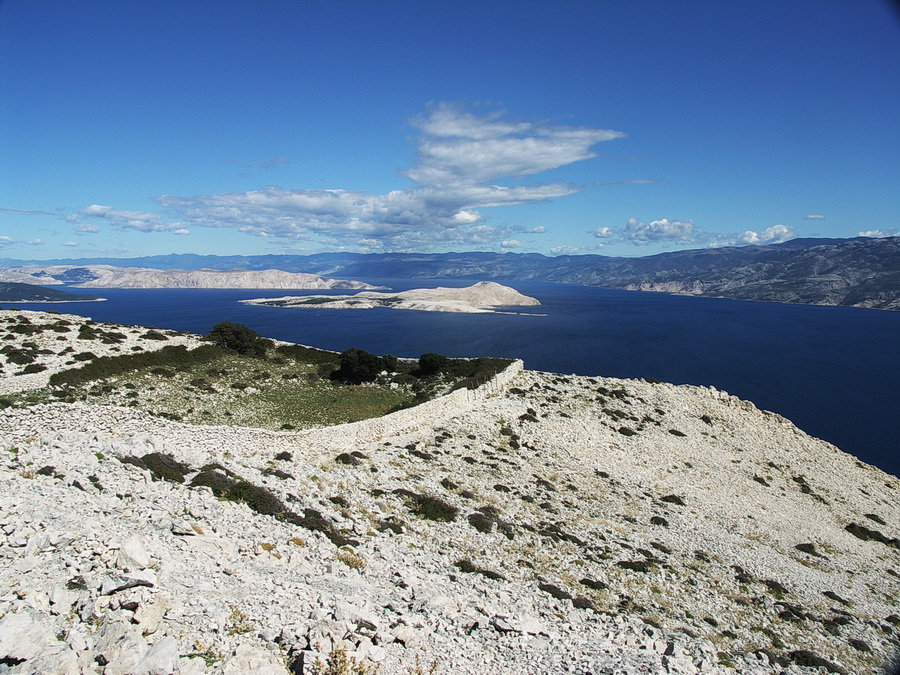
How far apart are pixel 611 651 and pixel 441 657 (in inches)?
185

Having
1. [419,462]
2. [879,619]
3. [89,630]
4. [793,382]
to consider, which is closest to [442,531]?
[419,462]

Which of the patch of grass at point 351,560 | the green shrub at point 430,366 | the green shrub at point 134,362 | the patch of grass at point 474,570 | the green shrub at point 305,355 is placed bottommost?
the patch of grass at point 474,570

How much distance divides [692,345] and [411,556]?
387 feet

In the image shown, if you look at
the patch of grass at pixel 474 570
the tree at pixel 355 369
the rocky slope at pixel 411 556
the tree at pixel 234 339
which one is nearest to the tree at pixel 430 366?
the tree at pixel 355 369

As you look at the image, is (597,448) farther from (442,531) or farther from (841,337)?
(841,337)

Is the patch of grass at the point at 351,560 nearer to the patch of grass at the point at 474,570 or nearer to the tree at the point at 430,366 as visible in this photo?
the patch of grass at the point at 474,570

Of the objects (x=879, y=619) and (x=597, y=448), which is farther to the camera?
(x=597, y=448)

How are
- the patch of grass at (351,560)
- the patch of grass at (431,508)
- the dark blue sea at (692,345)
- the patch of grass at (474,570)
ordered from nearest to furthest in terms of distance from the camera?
the patch of grass at (351,560) < the patch of grass at (474,570) < the patch of grass at (431,508) < the dark blue sea at (692,345)

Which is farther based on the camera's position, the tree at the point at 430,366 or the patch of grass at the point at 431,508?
the tree at the point at 430,366

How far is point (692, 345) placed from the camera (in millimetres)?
115750

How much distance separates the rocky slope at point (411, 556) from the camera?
31.1 ft

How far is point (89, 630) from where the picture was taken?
27.8ft

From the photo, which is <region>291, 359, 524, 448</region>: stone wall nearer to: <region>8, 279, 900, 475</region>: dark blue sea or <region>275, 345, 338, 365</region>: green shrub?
<region>275, 345, 338, 365</region>: green shrub

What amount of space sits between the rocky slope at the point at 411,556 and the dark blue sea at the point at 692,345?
1546 inches
